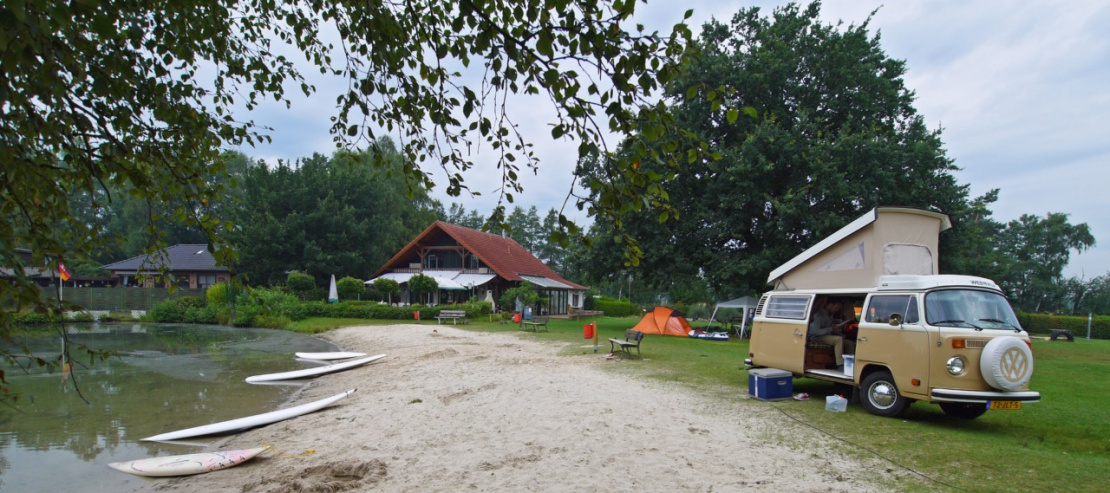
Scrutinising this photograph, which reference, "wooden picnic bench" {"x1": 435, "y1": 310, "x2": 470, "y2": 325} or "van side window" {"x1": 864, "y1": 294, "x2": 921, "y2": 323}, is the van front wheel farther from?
"wooden picnic bench" {"x1": 435, "y1": 310, "x2": 470, "y2": 325}

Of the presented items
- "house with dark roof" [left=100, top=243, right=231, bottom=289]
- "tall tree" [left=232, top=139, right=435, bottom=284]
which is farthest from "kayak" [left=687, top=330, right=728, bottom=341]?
"house with dark roof" [left=100, top=243, right=231, bottom=289]

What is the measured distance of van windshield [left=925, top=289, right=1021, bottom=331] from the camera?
7.70 metres

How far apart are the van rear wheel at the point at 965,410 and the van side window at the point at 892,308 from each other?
1493 mm

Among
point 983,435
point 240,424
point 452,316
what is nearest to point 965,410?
point 983,435

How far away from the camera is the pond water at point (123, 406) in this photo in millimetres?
8105

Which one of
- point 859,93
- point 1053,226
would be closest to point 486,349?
point 859,93

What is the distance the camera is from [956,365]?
7.46m

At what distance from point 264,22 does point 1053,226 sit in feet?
291

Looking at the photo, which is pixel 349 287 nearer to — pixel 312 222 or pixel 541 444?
pixel 312 222

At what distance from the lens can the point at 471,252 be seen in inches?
1594

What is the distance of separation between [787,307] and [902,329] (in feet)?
8.34

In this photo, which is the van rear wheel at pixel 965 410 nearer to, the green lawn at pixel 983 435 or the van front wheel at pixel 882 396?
the green lawn at pixel 983 435

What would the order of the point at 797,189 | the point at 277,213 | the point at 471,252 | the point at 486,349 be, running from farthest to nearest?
the point at 277,213 → the point at 471,252 → the point at 797,189 → the point at 486,349

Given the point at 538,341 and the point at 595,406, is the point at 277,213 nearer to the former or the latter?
the point at 538,341
